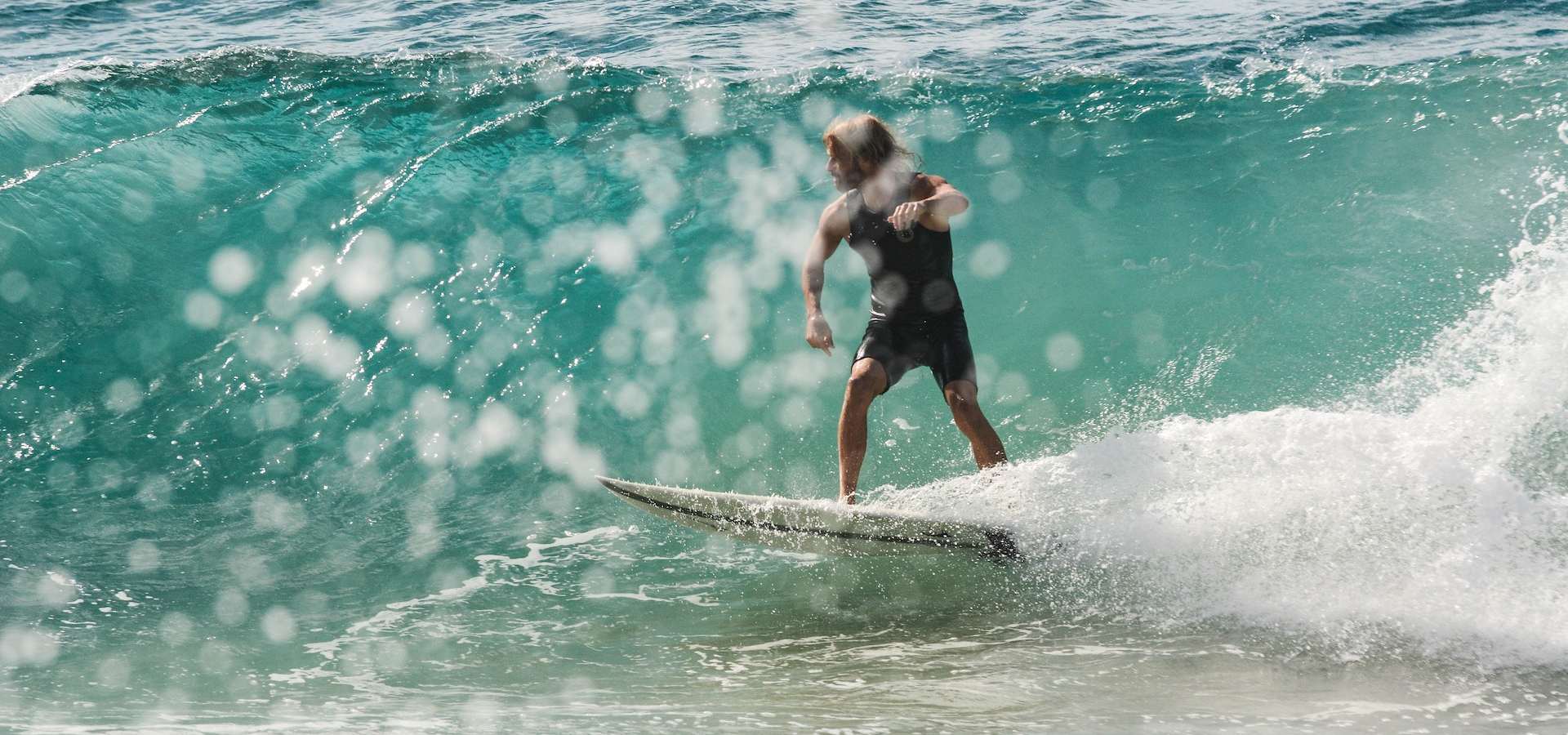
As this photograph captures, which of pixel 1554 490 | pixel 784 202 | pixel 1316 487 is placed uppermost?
pixel 784 202

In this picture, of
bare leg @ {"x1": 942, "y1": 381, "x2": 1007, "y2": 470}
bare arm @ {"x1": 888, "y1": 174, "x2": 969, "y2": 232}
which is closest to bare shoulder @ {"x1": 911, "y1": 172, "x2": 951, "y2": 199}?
bare arm @ {"x1": 888, "y1": 174, "x2": 969, "y2": 232}

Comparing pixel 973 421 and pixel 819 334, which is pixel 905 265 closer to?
pixel 819 334

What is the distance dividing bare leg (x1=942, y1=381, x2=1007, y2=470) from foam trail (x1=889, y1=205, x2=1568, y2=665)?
0.11m

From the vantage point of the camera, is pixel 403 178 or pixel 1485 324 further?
pixel 403 178

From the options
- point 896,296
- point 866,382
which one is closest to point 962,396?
point 866,382

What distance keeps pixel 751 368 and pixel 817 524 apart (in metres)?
3.07

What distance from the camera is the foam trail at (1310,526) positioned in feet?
13.6

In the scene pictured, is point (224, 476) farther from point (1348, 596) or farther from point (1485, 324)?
point (1485, 324)

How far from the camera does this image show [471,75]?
12016 millimetres

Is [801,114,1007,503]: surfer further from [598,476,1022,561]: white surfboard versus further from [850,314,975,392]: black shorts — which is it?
[598,476,1022,561]: white surfboard

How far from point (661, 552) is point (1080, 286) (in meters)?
4.45

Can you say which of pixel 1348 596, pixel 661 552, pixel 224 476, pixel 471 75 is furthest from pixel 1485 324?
pixel 471 75

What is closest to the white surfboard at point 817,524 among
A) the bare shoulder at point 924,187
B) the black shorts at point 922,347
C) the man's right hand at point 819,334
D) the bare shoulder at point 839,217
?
the black shorts at point 922,347

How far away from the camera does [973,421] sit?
470cm
